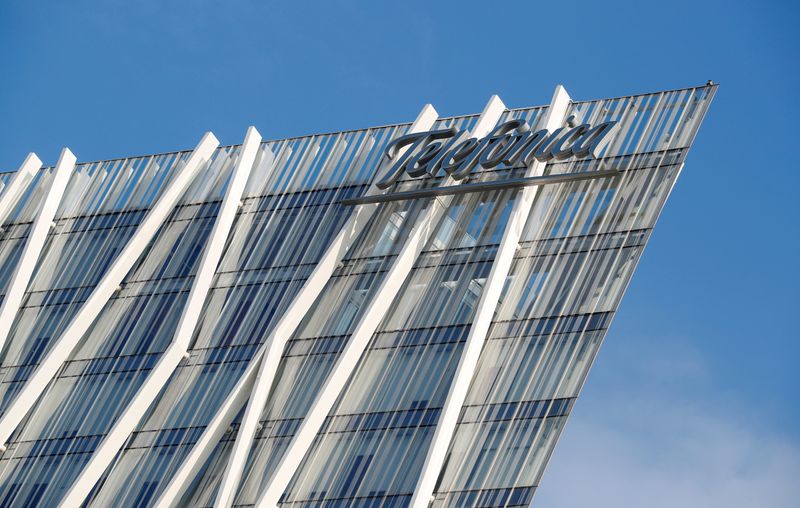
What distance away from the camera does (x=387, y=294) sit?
2419 inches

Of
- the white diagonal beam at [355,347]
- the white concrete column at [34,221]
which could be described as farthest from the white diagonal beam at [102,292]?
the white diagonal beam at [355,347]

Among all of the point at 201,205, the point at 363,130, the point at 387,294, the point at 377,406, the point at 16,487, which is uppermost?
the point at 363,130

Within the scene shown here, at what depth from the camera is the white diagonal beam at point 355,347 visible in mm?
57844

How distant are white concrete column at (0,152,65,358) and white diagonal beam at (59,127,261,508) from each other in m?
8.74

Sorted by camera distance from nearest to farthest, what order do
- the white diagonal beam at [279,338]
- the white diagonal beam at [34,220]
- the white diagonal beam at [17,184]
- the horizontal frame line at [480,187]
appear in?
the white diagonal beam at [279,338], the horizontal frame line at [480,187], the white diagonal beam at [34,220], the white diagonal beam at [17,184]

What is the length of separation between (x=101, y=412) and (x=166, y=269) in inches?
269

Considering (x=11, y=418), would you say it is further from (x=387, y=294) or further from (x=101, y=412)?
(x=387, y=294)

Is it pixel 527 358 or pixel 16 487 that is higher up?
pixel 527 358

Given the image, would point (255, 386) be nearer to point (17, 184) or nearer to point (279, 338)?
point (279, 338)

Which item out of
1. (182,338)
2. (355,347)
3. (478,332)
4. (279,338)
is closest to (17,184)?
(182,338)

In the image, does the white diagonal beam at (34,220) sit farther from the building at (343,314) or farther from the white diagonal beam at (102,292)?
the white diagonal beam at (102,292)

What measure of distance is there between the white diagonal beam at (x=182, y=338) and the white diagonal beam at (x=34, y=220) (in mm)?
8739

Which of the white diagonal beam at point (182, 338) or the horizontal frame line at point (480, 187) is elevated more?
the horizontal frame line at point (480, 187)

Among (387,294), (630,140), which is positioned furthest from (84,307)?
(630,140)
